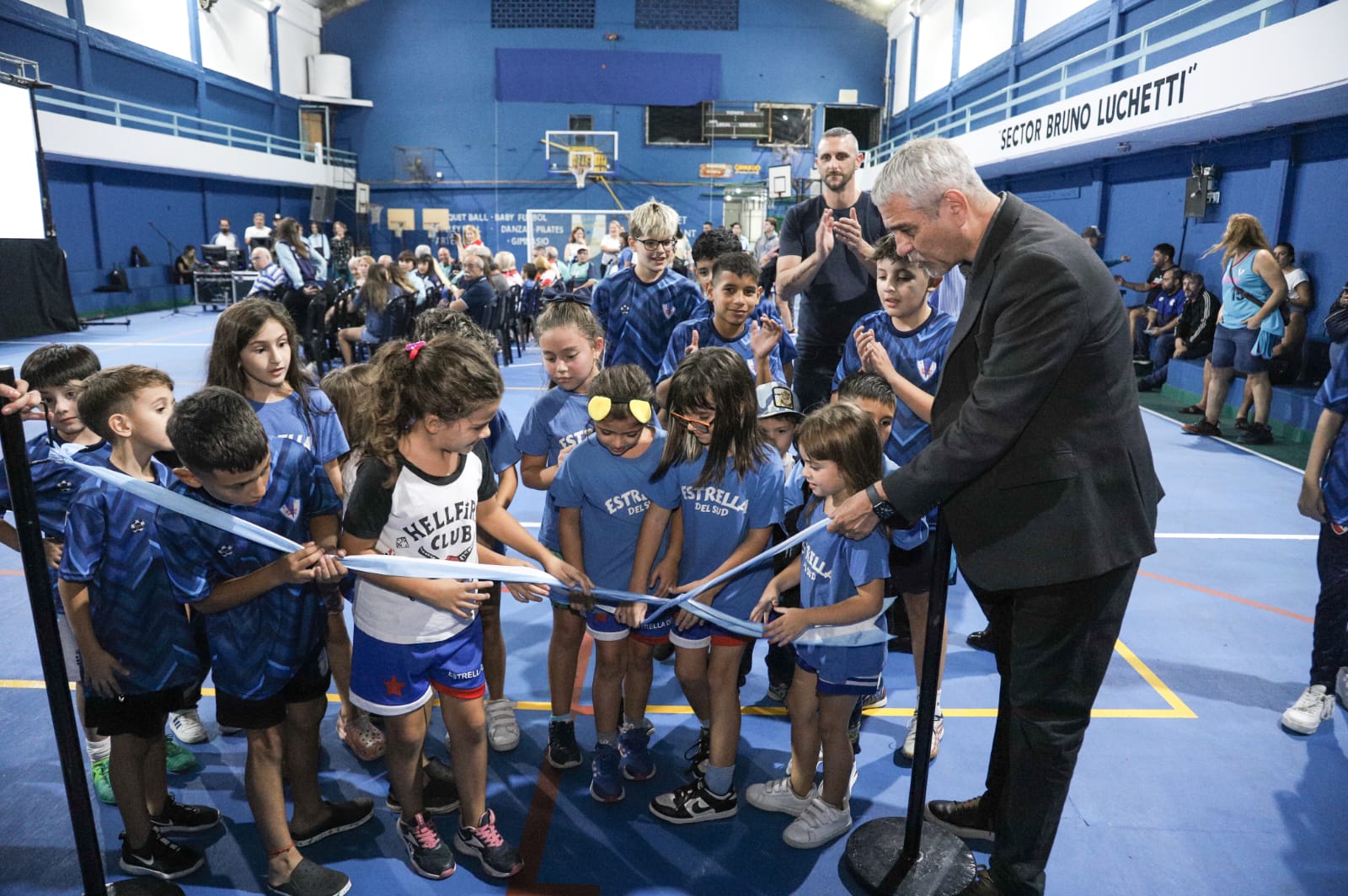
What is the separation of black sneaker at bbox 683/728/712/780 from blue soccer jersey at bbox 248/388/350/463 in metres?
1.66

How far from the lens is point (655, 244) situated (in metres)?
4.02

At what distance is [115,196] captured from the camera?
56.0 ft

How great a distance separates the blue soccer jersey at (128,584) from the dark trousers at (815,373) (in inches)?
108

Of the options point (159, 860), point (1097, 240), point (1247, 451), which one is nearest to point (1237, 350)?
point (1247, 451)

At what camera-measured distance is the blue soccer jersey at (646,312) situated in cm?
413

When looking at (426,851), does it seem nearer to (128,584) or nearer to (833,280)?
(128,584)

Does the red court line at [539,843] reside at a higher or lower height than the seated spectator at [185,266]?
lower

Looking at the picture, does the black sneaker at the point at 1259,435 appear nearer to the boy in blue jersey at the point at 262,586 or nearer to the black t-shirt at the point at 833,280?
the black t-shirt at the point at 833,280

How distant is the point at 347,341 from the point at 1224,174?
10.5 metres

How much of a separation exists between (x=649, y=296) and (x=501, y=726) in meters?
2.11

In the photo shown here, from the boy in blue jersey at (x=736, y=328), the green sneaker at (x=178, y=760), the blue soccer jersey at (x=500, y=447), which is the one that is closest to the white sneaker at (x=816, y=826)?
the blue soccer jersey at (x=500, y=447)

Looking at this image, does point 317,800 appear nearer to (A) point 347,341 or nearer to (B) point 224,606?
(B) point 224,606

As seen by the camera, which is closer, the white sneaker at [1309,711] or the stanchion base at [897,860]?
the stanchion base at [897,860]

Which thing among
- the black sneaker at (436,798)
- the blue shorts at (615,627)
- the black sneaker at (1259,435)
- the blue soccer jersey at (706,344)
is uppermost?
the blue soccer jersey at (706,344)
